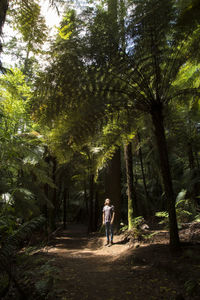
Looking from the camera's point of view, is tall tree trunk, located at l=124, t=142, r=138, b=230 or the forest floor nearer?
the forest floor

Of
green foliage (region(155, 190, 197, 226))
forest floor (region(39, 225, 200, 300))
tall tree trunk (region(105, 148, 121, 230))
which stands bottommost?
forest floor (region(39, 225, 200, 300))

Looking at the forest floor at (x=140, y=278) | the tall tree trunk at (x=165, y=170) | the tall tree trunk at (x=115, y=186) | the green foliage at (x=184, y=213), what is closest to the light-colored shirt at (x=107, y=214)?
the tall tree trunk at (x=115, y=186)

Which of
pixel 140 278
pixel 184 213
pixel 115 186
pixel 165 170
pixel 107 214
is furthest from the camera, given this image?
pixel 115 186

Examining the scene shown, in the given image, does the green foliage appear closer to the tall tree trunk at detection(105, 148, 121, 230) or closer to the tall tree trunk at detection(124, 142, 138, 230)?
the tall tree trunk at detection(124, 142, 138, 230)

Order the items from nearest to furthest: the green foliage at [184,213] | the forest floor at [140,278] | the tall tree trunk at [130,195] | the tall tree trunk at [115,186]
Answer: the forest floor at [140,278], the tall tree trunk at [130,195], the green foliage at [184,213], the tall tree trunk at [115,186]

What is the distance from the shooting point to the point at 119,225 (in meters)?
6.50

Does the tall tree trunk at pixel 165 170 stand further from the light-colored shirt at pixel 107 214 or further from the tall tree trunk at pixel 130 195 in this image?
the light-colored shirt at pixel 107 214

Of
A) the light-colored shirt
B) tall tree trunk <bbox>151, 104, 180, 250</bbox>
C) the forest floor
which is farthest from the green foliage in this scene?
tall tree trunk <bbox>151, 104, 180, 250</bbox>

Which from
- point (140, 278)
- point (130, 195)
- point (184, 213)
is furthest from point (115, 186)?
point (140, 278)

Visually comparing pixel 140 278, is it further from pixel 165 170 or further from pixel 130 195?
pixel 130 195

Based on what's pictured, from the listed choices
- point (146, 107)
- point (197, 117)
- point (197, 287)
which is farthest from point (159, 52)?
point (197, 117)

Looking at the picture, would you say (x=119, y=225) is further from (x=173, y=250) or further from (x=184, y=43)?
(x=184, y=43)

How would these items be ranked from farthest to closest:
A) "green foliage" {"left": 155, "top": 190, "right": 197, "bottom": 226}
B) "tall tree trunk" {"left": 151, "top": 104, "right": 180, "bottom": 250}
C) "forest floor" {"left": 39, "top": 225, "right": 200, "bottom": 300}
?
1. "green foliage" {"left": 155, "top": 190, "right": 197, "bottom": 226}
2. "tall tree trunk" {"left": 151, "top": 104, "right": 180, "bottom": 250}
3. "forest floor" {"left": 39, "top": 225, "right": 200, "bottom": 300}

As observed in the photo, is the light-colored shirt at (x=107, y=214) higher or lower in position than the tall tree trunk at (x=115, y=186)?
lower
